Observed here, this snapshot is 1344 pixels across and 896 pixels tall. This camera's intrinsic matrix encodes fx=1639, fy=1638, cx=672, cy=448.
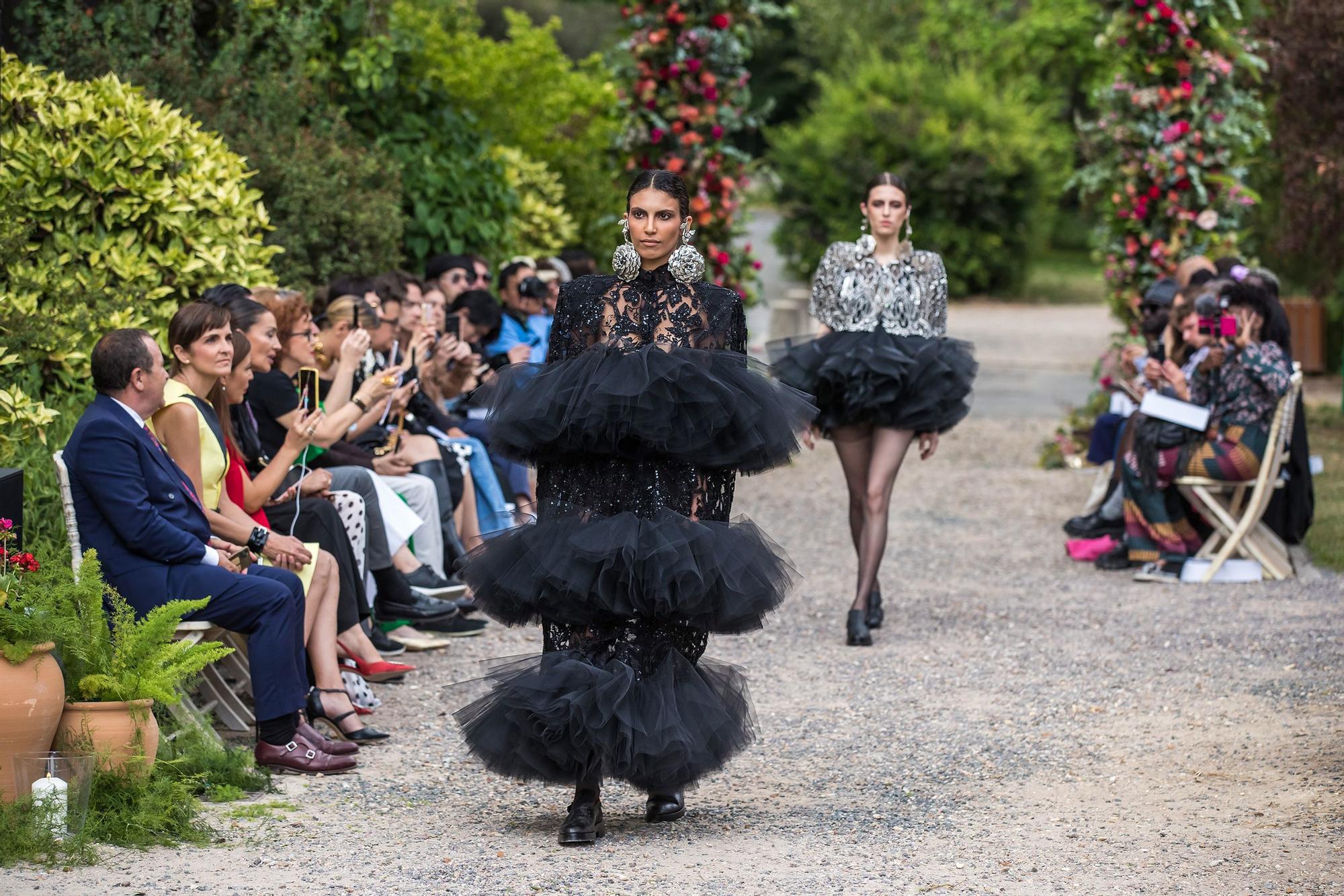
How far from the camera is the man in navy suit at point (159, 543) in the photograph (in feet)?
16.8

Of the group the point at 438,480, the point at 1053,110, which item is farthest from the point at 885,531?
the point at 1053,110

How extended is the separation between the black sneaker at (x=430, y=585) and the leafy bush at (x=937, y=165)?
20.7 meters

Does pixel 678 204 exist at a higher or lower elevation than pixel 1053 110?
lower

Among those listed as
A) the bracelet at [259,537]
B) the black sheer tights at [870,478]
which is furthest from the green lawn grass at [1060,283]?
the bracelet at [259,537]

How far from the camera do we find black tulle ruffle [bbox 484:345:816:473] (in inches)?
179

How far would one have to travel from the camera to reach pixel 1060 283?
105 ft

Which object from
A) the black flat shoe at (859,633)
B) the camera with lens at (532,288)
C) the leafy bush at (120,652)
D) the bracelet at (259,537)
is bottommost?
the black flat shoe at (859,633)

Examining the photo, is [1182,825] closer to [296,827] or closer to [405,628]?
[296,827]

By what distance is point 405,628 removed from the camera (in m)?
7.34

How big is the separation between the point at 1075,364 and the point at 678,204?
16.2 meters

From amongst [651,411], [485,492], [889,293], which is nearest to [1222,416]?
[889,293]

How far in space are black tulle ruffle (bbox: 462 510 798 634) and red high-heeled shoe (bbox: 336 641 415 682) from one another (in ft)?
6.60

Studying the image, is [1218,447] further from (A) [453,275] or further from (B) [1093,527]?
(A) [453,275]

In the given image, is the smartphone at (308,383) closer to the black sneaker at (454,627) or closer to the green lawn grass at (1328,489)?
the black sneaker at (454,627)
